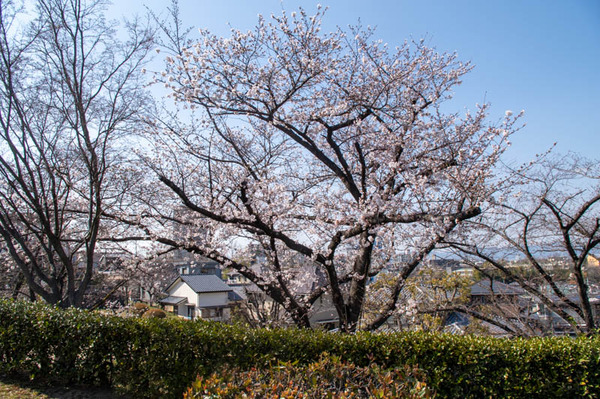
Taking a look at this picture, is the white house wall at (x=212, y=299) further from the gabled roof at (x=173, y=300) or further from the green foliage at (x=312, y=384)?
the green foliage at (x=312, y=384)

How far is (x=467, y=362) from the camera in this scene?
3951mm

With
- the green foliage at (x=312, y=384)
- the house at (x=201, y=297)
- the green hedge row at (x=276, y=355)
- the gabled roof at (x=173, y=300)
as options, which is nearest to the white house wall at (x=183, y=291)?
the house at (x=201, y=297)

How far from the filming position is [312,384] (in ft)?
8.02

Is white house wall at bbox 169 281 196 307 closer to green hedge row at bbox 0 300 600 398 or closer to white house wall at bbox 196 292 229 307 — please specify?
white house wall at bbox 196 292 229 307

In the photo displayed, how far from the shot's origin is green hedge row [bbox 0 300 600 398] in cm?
395

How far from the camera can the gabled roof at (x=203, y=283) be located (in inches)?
1093

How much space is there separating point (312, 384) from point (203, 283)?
90.8ft

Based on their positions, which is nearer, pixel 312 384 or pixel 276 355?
pixel 312 384

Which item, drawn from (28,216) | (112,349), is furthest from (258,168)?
(28,216)

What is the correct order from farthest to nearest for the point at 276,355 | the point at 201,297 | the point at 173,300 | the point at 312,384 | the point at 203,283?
the point at 173,300 → the point at 203,283 → the point at 201,297 → the point at 276,355 → the point at 312,384

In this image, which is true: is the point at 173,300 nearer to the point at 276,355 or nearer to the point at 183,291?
the point at 183,291

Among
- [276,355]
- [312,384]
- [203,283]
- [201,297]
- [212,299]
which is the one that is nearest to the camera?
[312,384]

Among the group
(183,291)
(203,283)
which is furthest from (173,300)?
(203,283)

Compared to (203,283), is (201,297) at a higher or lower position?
lower
